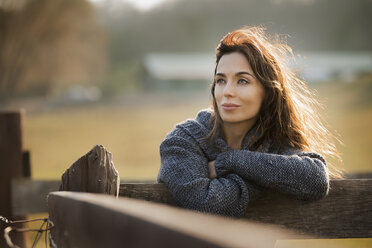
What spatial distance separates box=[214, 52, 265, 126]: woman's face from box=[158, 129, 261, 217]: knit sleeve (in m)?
0.33

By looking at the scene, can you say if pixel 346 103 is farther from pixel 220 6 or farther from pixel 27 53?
pixel 220 6

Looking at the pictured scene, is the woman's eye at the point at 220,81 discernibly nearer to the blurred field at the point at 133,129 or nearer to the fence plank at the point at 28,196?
the fence plank at the point at 28,196

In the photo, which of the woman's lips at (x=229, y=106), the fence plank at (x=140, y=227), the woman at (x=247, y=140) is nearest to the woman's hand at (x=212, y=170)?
the woman at (x=247, y=140)

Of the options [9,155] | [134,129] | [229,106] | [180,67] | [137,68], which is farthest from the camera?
[137,68]

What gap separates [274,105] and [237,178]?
0.55 metres

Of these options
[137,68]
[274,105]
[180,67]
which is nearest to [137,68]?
[137,68]

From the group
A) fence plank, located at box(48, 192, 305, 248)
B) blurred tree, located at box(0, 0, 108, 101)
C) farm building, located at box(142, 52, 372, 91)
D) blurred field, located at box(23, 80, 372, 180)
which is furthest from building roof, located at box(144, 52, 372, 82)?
fence plank, located at box(48, 192, 305, 248)

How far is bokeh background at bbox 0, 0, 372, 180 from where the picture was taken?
52.2 feet

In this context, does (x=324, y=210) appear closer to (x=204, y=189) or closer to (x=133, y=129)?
(x=204, y=189)

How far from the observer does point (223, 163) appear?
206 centimetres

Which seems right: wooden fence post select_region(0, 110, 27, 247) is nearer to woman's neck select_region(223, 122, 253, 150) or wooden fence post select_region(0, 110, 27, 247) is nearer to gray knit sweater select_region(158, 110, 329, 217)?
gray knit sweater select_region(158, 110, 329, 217)

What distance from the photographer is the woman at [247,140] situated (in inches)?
77.1

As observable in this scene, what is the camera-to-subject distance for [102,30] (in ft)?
131

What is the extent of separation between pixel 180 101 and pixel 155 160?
17.4 m
